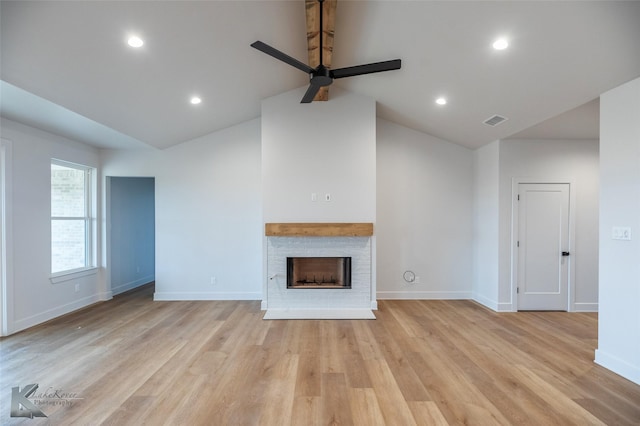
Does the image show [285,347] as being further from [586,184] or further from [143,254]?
[586,184]

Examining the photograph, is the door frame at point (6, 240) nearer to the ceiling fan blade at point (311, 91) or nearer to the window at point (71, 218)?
the window at point (71, 218)

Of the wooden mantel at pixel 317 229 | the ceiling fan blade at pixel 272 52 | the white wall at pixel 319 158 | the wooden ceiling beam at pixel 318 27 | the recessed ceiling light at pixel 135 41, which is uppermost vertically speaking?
the wooden ceiling beam at pixel 318 27

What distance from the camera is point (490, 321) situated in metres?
3.88

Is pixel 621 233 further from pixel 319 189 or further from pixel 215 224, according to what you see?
pixel 215 224

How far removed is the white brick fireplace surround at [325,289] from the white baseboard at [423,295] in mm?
680

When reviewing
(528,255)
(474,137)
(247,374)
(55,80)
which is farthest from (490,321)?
(55,80)

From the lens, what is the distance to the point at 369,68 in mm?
2695

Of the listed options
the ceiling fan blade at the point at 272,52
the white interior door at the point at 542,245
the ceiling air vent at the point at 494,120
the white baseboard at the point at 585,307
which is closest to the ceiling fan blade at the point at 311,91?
the ceiling fan blade at the point at 272,52

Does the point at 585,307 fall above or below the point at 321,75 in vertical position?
below

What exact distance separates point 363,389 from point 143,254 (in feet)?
17.5

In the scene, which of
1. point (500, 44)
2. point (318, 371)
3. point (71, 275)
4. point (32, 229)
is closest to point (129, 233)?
point (71, 275)

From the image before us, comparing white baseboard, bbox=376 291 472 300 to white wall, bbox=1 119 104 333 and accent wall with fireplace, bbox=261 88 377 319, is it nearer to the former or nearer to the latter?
accent wall with fireplace, bbox=261 88 377 319

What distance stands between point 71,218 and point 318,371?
4.43m

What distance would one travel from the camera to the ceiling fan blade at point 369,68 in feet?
8.67
